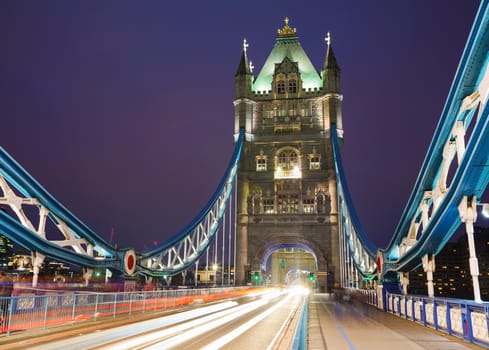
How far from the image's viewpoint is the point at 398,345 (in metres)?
9.76

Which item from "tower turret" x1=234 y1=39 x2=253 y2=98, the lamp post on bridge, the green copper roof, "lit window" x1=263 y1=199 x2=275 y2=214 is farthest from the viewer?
the green copper roof

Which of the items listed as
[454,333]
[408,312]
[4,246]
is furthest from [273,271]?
[4,246]

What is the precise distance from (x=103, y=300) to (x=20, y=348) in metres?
5.59

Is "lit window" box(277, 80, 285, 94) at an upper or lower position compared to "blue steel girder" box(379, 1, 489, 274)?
upper

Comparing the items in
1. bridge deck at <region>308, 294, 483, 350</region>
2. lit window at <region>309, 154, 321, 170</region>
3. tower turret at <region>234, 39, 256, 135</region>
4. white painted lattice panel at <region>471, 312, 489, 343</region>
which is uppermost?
tower turret at <region>234, 39, 256, 135</region>

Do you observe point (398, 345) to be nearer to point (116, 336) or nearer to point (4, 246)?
point (116, 336)

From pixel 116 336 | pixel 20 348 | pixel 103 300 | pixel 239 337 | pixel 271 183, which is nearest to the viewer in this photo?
pixel 20 348

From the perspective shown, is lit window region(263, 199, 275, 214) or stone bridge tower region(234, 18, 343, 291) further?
lit window region(263, 199, 275, 214)

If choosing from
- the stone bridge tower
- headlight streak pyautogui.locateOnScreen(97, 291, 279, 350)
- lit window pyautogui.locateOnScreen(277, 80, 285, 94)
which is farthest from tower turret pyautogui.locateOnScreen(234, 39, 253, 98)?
headlight streak pyautogui.locateOnScreen(97, 291, 279, 350)

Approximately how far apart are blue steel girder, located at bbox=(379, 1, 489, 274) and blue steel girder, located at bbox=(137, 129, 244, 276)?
18.2 m

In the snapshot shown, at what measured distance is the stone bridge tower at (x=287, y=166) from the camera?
4575 cm

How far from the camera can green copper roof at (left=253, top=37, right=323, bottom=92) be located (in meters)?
53.1

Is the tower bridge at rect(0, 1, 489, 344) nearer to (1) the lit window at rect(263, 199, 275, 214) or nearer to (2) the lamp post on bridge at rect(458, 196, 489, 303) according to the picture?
(1) the lit window at rect(263, 199, 275, 214)

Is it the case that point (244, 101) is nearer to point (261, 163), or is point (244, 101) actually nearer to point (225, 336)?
point (261, 163)
